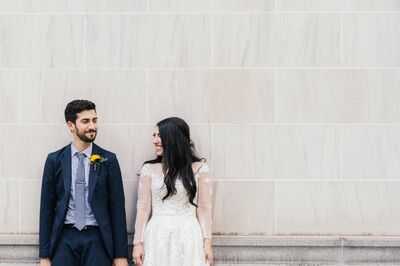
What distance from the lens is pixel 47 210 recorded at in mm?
5547

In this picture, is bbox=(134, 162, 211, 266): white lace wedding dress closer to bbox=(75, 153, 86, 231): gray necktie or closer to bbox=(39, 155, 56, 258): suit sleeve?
bbox=(75, 153, 86, 231): gray necktie

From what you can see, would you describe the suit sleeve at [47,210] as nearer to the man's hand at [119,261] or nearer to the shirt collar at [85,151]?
the shirt collar at [85,151]

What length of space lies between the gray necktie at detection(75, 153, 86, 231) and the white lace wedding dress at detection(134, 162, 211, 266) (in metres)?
0.48

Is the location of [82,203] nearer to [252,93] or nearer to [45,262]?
[45,262]

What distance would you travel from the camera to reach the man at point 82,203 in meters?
5.47

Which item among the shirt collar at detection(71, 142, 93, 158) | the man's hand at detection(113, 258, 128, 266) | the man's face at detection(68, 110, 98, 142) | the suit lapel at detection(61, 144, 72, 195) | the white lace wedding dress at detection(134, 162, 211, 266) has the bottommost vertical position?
the man's hand at detection(113, 258, 128, 266)

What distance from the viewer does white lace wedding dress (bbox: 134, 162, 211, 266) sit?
5457mm

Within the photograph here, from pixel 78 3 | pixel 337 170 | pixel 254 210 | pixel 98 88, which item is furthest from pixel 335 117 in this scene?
pixel 78 3

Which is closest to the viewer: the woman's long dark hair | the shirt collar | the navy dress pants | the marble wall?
the navy dress pants

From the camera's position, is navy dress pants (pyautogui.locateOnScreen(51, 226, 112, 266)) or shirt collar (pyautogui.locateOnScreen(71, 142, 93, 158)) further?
shirt collar (pyautogui.locateOnScreen(71, 142, 93, 158))

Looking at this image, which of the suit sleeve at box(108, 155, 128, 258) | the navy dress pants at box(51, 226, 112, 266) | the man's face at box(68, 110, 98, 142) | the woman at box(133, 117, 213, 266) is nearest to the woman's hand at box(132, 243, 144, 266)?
the woman at box(133, 117, 213, 266)

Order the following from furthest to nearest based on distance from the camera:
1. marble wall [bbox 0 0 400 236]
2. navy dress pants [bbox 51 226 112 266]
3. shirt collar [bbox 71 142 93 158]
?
marble wall [bbox 0 0 400 236], shirt collar [bbox 71 142 93 158], navy dress pants [bbox 51 226 112 266]

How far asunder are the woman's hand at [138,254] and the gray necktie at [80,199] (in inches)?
19.6

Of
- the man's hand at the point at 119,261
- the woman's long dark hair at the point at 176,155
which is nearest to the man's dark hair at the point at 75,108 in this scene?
the woman's long dark hair at the point at 176,155
